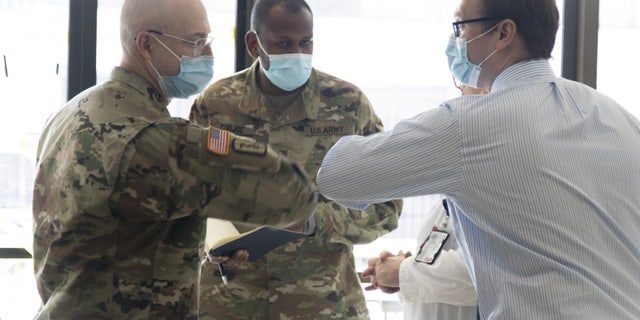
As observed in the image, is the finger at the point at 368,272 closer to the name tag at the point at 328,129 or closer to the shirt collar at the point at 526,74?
the name tag at the point at 328,129

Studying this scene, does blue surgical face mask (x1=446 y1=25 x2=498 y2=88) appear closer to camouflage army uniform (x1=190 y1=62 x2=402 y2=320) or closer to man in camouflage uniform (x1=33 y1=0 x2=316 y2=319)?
man in camouflage uniform (x1=33 y1=0 x2=316 y2=319)

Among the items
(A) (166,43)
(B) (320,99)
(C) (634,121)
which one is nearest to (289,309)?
(B) (320,99)

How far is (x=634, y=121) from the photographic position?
1.80 m

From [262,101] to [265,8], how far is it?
0.33m

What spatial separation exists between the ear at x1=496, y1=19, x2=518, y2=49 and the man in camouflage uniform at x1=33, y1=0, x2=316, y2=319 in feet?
1.74

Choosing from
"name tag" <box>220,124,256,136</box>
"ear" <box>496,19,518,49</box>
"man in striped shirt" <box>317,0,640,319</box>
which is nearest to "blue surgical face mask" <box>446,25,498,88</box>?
"ear" <box>496,19,518,49</box>

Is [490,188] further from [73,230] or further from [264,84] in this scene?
[264,84]

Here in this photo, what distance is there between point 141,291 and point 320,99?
114 centimetres

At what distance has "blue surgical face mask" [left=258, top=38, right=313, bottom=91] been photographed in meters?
2.71

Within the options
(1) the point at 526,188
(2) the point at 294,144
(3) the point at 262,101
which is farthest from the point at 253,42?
(1) the point at 526,188

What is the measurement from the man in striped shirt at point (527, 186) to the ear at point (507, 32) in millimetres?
139

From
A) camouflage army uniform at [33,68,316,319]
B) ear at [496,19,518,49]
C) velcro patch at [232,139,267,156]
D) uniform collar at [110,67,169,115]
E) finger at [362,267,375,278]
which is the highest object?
ear at [496,19,518,49]

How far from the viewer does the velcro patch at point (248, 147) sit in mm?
1713

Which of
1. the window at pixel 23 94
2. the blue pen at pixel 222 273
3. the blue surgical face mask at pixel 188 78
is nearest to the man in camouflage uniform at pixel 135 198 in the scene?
the blue surgical face mask at pixel 188 78
